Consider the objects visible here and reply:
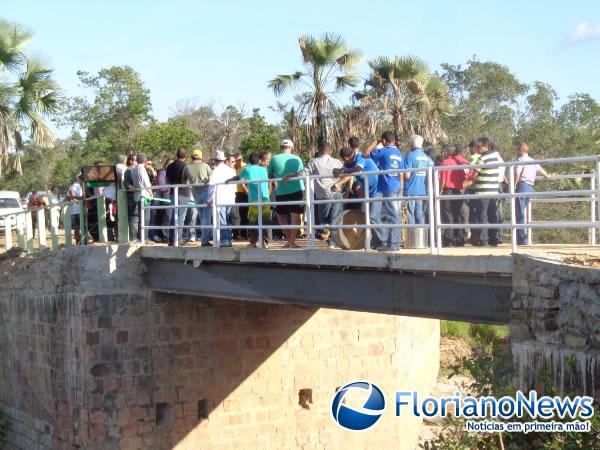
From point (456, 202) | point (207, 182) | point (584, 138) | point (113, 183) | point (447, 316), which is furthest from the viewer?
point (584, 138)

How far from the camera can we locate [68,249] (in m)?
16.5

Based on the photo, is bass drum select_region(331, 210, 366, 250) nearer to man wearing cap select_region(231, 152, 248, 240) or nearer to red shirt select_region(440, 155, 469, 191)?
red shirt select_region(440, 155, 469, 191)

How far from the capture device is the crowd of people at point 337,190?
498 inches

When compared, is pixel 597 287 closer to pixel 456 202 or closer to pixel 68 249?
pixel 456 202

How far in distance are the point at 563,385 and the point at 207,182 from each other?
7.59 metres

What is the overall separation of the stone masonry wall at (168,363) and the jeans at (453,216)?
3.93 m

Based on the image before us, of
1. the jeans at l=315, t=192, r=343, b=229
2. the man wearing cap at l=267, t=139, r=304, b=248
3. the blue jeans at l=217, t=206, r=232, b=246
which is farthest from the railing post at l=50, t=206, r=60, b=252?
the jeans at l=315, t=192, r=343, b=229

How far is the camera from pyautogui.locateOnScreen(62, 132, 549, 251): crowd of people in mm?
12656

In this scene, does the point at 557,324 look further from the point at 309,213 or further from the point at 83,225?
the point at 83,225

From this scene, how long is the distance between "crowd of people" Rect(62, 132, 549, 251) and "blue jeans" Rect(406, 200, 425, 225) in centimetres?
1

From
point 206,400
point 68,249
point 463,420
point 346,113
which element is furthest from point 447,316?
point 346,113

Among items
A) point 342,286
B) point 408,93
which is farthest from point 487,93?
point 342,286

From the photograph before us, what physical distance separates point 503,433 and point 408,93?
19.3m

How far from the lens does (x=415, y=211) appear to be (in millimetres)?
12859
